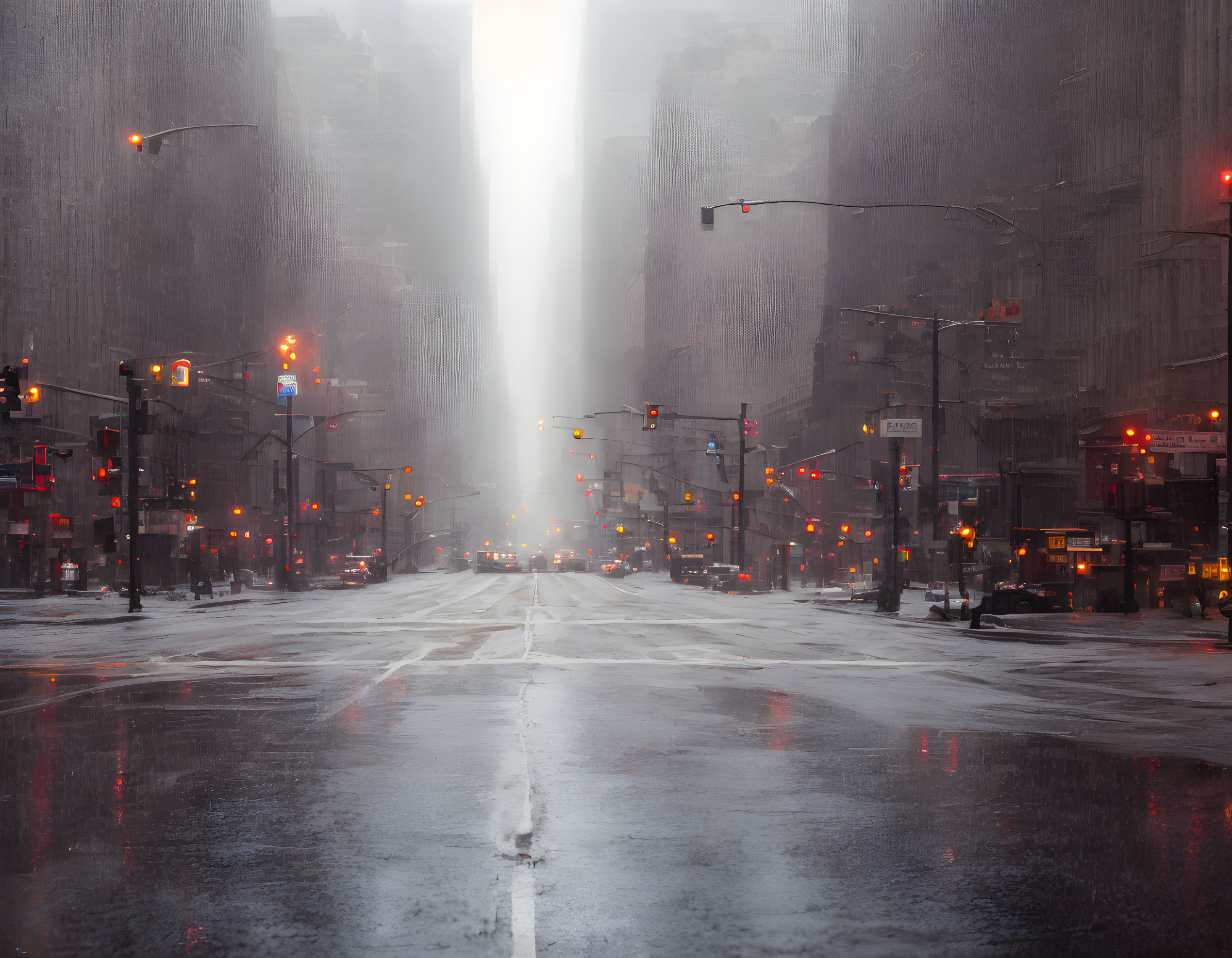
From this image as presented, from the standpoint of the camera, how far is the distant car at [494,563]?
119125 millimetres

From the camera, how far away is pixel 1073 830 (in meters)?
8.55

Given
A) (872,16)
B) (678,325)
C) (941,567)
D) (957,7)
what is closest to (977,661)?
(941,567)

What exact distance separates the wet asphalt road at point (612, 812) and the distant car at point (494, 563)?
98432 mm

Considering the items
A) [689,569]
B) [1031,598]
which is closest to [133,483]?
[1031,598]

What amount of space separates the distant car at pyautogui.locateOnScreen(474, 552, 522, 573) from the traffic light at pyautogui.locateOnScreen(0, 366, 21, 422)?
84.6 metres

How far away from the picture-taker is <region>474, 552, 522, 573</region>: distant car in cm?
11912

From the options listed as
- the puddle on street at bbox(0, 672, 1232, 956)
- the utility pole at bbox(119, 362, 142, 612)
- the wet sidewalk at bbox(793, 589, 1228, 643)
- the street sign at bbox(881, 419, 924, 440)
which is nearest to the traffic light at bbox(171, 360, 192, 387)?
the utility pole at bbox(119, 362, 142, 612)

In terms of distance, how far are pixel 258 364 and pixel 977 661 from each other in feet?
290

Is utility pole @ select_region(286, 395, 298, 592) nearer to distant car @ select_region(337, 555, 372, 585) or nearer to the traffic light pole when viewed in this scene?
the traffic light pole

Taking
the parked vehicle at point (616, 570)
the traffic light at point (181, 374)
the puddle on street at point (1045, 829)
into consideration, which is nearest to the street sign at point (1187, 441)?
the puddle on street at point (1045, 829)

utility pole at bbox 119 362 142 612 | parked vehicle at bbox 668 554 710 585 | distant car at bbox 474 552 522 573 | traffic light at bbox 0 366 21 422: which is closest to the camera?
traffic light at bbox 0 366 21 422

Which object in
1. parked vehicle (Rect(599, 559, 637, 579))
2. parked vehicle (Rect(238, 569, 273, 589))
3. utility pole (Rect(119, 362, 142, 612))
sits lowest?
parked vehicle (Rect(599, 559, 637, 579))

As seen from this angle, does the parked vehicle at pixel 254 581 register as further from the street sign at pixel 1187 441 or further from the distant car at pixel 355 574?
the street sign at pixel 1187 441

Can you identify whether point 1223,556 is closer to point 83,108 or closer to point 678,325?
point 83,108
